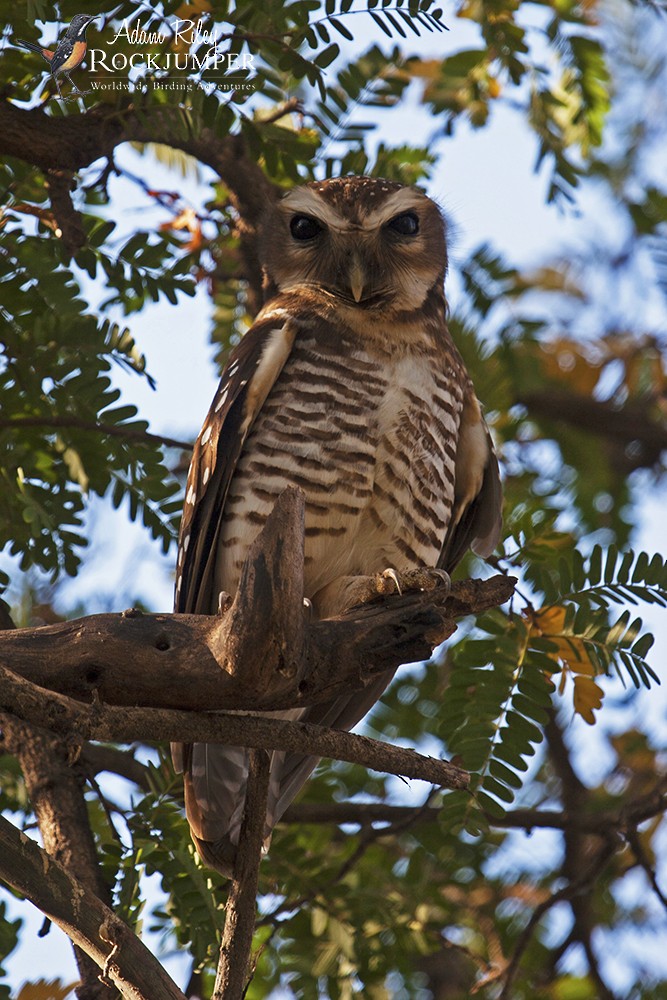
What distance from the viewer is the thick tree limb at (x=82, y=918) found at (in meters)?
1.96

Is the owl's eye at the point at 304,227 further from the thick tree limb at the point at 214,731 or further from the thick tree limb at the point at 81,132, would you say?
the thick tree limb at the point at 214,731

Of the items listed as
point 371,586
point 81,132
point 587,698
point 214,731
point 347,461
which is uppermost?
point 81,132

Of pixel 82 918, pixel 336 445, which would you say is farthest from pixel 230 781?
pixel 82 918

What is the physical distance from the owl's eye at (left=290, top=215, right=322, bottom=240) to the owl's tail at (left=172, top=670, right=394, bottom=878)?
4.12 ft

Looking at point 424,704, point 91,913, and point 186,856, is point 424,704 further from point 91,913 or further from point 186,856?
point 91,913

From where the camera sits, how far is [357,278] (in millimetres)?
3189

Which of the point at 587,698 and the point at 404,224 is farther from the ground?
the point at 404,224

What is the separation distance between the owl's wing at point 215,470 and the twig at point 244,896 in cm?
63

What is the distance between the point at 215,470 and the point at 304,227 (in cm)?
84

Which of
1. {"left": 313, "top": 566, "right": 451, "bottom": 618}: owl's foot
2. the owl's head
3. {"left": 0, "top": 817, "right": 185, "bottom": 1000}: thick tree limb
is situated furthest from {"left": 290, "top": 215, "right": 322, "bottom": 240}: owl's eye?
{"left": 0, "top": 817, "right": 185, "bottom": 1000}: thick tree limb

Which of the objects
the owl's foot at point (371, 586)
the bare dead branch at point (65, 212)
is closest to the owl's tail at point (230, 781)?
the owl's foot at point (371, 586)

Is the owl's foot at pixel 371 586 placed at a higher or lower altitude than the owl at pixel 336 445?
lower

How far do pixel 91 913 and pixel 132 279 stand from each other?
5.23 feet

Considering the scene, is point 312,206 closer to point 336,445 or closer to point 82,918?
point 336,445
